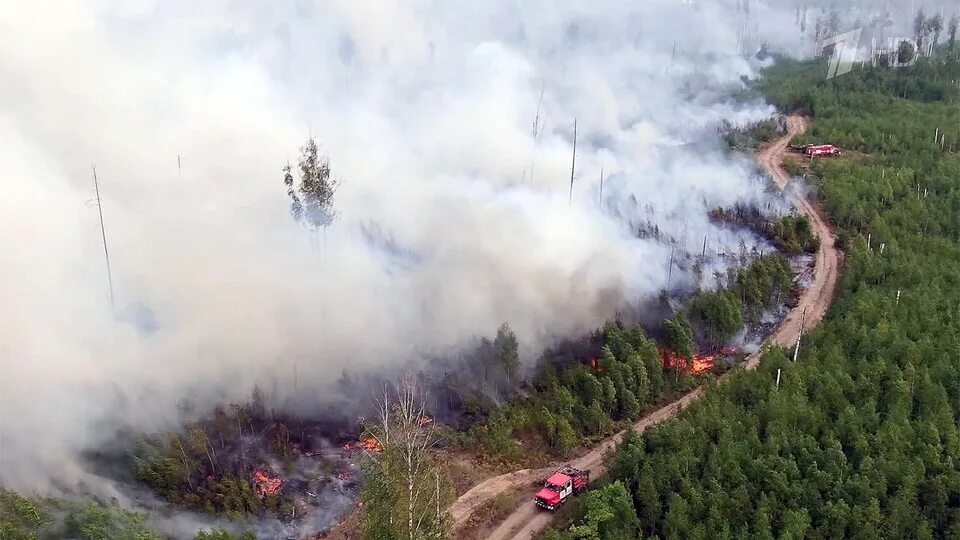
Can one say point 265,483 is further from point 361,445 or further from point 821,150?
point 821,150

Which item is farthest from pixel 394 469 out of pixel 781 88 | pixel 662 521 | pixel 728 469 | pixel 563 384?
pixel 781 88

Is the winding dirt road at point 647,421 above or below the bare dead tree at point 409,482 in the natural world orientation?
below

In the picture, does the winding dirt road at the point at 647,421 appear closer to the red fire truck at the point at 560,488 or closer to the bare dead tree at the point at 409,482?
the red fire truck at the point at 560,488

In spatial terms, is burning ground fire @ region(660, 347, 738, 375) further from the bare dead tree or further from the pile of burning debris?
the bare dead tree

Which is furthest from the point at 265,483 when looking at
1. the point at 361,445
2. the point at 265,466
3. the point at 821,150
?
the point at 821,150

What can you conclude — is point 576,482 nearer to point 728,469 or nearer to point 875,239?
point 728,469

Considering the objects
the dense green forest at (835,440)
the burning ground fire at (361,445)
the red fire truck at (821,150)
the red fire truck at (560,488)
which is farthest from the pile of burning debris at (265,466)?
the red fire truck at (821,150)
